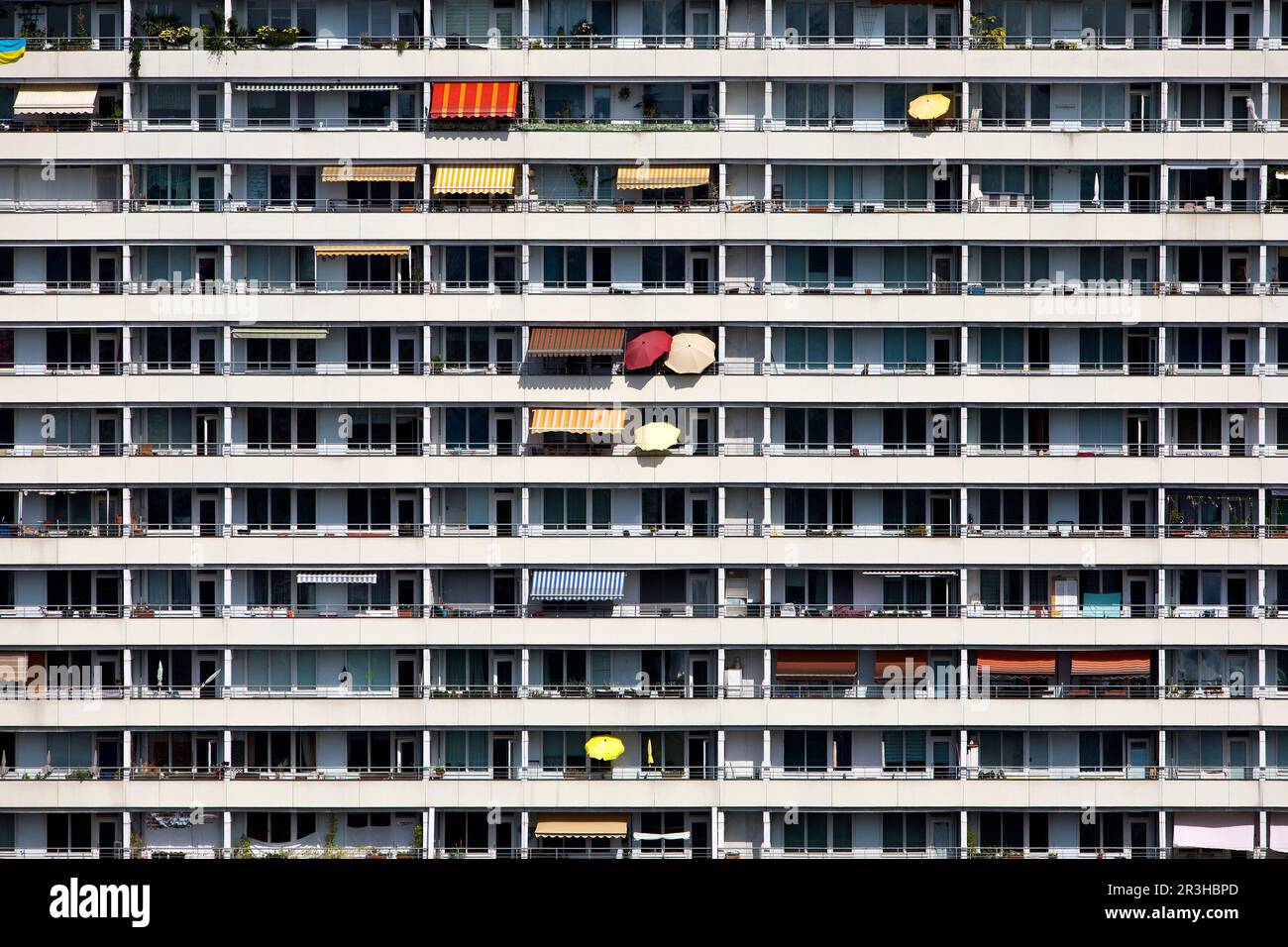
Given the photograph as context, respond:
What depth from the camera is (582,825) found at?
182ft

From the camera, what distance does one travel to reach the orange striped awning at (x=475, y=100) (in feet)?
179

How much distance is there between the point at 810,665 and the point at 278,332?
873 inches

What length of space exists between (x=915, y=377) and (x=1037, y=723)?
12846 millimetres

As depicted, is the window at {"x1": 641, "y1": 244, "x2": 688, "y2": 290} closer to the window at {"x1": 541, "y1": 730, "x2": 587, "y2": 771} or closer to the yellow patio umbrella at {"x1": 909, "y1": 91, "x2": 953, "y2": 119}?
the yellow patio umbrella at {"x1": 909, "y1": 91, "x2": 953, "y2": 119}

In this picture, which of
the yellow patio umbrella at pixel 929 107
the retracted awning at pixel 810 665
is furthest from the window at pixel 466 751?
the yellow patio umbrella at pixel 929 107

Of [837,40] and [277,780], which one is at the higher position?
[837,40]

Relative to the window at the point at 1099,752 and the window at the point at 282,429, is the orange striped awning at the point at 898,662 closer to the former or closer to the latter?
the window at the point at 1099,752

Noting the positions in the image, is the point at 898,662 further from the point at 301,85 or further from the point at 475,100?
the point at 301,85

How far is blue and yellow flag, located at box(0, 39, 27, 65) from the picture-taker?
55.8 metres

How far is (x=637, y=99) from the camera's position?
186 ft

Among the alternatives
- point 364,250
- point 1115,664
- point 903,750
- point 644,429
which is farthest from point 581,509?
point 1115,664
